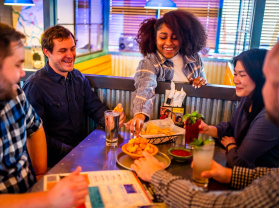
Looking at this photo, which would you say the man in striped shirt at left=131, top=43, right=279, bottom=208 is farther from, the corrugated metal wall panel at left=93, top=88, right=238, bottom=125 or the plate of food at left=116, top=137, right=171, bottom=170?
the corrugated metal wall panel at left=93, top=88, right=238, bottom=125

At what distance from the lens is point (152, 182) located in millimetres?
1214

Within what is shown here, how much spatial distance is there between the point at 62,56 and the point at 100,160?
100 cm

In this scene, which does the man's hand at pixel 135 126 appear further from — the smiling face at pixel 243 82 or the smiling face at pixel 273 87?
the smiling face at pixel 273 87

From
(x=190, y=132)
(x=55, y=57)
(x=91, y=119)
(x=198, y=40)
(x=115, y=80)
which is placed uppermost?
(x=198, y=40)

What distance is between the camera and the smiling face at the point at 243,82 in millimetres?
1624

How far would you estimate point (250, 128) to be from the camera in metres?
1.55

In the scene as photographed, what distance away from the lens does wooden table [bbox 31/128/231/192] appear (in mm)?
1393

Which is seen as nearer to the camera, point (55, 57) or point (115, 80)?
point (55, 57)

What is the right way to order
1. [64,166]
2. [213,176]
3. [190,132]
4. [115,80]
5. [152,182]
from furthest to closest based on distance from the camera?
[115,80] → [190,132] → [64,166] → [213,176] → [152,182]

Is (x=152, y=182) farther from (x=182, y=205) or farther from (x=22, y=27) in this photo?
(x=22, y=27)

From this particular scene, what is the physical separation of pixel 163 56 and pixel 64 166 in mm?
1320

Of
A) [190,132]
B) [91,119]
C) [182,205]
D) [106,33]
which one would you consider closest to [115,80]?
[91,119]

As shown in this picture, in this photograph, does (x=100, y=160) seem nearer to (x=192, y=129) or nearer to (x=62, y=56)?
(x=192, y=129)

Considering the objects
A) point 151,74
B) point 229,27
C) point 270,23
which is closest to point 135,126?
point 151,74
